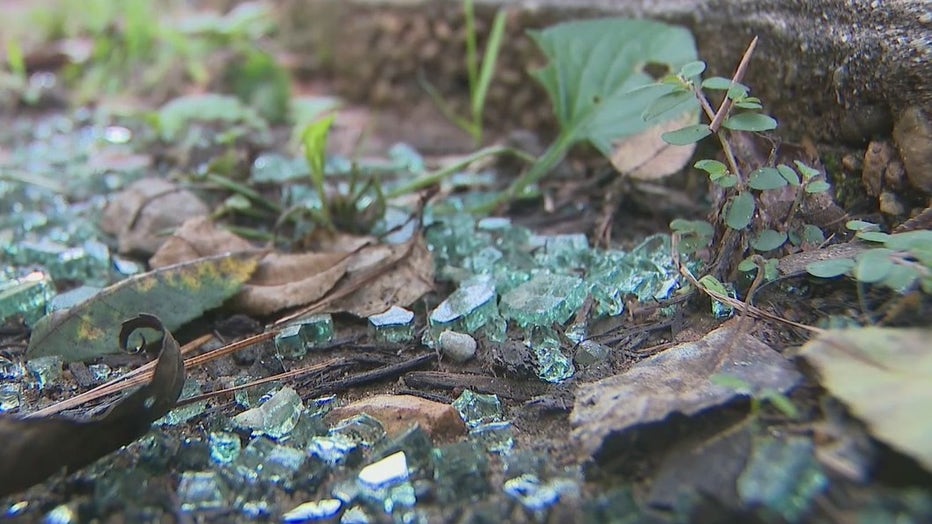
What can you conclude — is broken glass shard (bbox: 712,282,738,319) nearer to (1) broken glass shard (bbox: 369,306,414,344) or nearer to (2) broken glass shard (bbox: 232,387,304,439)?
(1) broken glass shard (bbox: 369,306,414,344)

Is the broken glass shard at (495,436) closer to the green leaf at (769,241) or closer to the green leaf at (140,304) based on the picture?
the green leaf at (769,241)

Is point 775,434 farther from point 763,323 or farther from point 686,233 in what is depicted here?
point 686,233

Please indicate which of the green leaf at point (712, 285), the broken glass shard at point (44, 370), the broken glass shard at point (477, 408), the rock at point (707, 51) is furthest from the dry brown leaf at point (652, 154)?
the broken glass shard at point (44, 370)

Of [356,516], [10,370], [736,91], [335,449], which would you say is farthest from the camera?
[10,370]

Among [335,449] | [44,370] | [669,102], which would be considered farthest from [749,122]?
[44,370]

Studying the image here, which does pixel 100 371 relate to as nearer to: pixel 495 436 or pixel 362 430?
pixel 362 430

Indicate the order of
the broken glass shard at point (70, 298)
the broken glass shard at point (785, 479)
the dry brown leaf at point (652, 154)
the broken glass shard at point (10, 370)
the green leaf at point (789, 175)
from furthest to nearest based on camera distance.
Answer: the dry brown leaf at point (652, 154)
the broken glass shard at point (70, 298)
the broken glass shard at point (10, 370)
the green leaf at point (789, 175)
the broken glass shard at point (785, 479)
